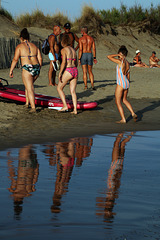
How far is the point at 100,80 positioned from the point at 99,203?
49.8 ft

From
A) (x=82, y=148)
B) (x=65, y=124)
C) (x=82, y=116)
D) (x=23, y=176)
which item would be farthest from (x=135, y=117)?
(x=23, y=176)

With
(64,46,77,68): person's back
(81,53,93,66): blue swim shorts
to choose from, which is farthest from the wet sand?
(64,46,77,68): person's back

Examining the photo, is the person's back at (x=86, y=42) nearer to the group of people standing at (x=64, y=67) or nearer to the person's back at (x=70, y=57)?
the group of people standing at (x=64, y=67)

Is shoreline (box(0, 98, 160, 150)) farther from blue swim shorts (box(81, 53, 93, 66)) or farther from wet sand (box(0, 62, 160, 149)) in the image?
blue swim shorts (box(81, 53, 93, 66))

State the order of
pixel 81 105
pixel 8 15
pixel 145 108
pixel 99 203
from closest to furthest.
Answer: pixel 99 203 < pixel 81 105 < pixel 145 108 < pixel 8 15

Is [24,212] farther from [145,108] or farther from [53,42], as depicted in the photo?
[53,42]

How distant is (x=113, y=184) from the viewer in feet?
17.4

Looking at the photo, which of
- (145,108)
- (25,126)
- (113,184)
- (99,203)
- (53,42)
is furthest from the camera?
(53,42)

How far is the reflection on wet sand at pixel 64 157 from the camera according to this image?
491 centimetres

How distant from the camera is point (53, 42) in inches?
570

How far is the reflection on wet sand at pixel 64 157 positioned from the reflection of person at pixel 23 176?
237 millimetres

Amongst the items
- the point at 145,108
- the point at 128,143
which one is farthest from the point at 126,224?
the point at 145,108

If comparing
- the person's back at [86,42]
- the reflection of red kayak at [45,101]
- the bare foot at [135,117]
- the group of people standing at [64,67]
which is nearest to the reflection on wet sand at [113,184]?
the group of people standing at [64,67]

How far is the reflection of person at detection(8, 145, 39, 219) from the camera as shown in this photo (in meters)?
4.73
